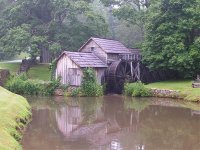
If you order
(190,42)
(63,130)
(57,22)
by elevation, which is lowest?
(63,130)

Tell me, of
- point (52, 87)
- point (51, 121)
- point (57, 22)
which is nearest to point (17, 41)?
point (57, 22)

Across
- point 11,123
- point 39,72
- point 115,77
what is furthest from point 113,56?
point 11,123

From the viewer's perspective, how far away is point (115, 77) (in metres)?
38.8

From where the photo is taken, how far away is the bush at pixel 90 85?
36000mm

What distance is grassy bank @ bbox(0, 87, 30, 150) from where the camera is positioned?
45.9ft

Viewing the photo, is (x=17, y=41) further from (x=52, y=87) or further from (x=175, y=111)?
(x=175, y=111)

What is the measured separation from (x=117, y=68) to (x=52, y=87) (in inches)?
282

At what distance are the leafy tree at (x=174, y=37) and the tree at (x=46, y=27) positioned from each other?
10.9 m

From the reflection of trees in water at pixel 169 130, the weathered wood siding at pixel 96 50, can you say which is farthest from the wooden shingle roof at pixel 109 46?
the reflection of trees in water at pixel 169 130

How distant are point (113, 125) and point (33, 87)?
694 inches

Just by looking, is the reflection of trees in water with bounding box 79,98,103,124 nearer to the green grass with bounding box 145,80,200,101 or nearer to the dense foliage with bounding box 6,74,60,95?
the dense foliage with bounding box 6,74,60,95

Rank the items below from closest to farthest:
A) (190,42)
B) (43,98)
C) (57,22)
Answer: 1. (43,98)
2. (190,42)
3. (57,22)

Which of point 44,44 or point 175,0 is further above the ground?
point 175,0

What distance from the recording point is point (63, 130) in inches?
776
